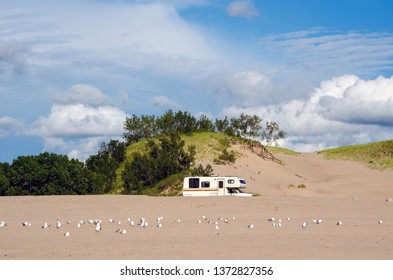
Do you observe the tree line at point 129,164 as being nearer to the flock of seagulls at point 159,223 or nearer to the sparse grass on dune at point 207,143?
the sparse grass on dune at point 207,143

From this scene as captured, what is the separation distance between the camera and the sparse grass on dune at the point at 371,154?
59169 millimetres

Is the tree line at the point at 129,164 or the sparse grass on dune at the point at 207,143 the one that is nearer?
the tree line at the point at 129,164

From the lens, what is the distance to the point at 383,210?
73.3ft

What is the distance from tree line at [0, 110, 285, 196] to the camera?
107ft

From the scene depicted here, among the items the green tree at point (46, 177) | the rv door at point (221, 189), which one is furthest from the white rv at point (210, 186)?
the green tree at point (46, 177)

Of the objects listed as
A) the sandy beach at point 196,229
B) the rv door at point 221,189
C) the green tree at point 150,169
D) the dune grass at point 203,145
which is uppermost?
the dune grass at point 203,145

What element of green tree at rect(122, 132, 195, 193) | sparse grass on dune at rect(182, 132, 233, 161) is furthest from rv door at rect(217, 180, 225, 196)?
sparse grass on dune at rect(182, 132, 233, 161)

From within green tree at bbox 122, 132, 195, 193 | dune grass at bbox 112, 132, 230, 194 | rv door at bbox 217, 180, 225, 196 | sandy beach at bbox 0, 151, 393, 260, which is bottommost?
sandy beach at bbox 0, 151, 393, 260

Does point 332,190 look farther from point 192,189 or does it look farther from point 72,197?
point 72,197

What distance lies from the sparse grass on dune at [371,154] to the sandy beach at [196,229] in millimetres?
36035

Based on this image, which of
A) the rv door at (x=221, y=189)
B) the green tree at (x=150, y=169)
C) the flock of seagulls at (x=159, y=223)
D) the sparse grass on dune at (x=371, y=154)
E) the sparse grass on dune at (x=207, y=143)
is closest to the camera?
the flock of seagulls at (x=159, y=223)

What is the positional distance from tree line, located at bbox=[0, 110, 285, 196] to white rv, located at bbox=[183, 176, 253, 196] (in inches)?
186

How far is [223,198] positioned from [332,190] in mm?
21142

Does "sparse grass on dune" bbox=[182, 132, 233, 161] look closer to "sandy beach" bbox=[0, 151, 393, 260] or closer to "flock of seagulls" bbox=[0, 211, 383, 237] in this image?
"sandy beach" bbox=[0, 151, 393, 260]
